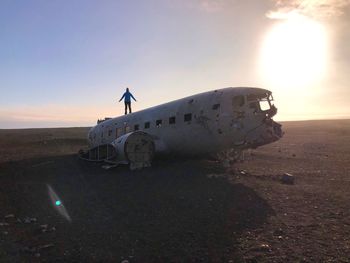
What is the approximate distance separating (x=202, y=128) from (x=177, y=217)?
29.6ft

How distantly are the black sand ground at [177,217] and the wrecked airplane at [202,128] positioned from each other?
1429mm

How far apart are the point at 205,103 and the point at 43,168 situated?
10578 mm

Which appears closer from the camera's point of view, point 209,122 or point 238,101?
point 238,101

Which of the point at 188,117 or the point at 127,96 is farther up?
the point at 127,96

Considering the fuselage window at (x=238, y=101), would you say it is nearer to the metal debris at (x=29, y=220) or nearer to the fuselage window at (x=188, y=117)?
the fuselage window at (x=188, y=117)

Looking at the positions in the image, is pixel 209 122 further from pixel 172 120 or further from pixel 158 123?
pixel 158 123

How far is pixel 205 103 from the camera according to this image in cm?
2069

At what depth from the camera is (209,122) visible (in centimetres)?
2003

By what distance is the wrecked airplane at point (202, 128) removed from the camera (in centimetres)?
1902

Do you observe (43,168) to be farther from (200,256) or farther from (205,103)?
(200,256)

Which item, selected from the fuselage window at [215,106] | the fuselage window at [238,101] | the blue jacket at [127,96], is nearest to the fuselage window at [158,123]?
the fuselage window at [215,106]

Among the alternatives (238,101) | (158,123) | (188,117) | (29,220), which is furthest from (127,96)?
(29,220)

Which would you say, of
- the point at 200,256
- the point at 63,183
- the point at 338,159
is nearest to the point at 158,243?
the point at 200,256

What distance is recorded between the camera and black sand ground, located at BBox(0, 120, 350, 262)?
896cm
